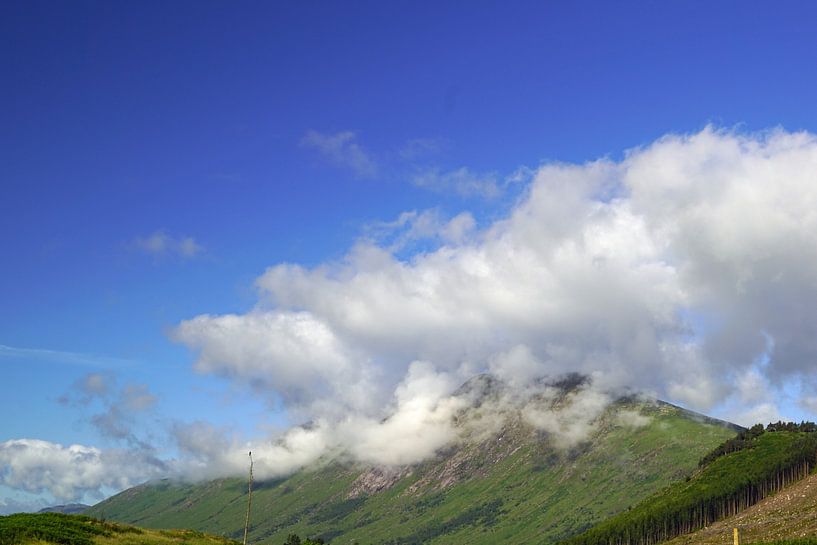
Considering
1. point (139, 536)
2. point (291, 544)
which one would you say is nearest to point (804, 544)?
point (139, 536)

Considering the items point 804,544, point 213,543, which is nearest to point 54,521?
point 213,543

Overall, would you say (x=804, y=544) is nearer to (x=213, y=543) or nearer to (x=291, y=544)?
(x=213, y=543)

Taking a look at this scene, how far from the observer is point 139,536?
3125 inches

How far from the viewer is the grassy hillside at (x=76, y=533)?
210 feet

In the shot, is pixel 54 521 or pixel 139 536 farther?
pixel 139 536

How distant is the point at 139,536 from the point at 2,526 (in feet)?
56.4

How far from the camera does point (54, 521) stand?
73250 mm

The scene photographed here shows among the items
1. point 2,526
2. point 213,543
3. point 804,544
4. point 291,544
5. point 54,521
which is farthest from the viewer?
point 291,544

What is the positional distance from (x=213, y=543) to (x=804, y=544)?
8673 centimetres

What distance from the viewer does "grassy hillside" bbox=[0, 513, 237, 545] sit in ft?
210

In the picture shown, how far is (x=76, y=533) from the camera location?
7075cm

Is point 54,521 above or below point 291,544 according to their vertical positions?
above

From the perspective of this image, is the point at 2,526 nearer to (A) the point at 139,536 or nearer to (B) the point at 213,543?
(A) the point at 139,536

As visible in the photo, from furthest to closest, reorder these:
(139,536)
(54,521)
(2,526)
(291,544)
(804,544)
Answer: (291,544) < (804,544) < (139,536) < (54,521) < (2,526)
